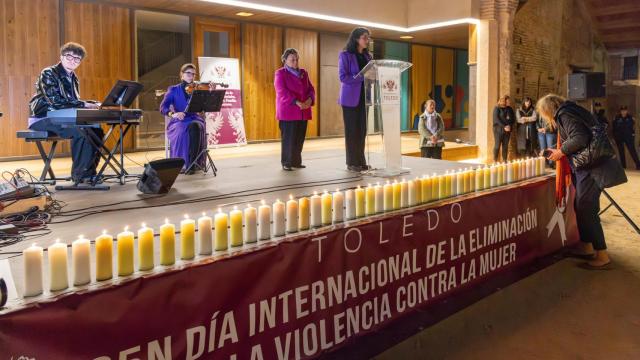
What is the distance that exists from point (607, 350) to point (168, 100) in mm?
4539

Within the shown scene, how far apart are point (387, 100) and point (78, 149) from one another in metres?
2.77

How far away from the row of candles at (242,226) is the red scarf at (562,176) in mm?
348

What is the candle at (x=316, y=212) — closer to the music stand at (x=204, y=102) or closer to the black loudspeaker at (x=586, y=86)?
the music stand at (x=204, y=102)

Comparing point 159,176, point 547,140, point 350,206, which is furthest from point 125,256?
point 547,140

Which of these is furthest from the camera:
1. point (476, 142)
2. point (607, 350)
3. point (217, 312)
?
point (476, 142)

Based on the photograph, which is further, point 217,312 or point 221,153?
point 221,153

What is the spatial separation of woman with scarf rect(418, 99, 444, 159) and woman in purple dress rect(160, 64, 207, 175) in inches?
141

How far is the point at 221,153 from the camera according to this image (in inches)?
322

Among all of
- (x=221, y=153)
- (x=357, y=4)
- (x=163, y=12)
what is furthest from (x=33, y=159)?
(x=357, y=4)

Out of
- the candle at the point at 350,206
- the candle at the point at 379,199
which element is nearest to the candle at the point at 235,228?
the candle at the point at 350,206

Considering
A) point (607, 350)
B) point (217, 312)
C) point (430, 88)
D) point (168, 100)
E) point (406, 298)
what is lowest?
point (607, 350)

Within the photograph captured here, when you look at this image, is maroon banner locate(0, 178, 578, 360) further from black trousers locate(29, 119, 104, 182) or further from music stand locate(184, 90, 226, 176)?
black trousers locate(29, 119, 104, 182)

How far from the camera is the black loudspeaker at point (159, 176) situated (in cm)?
385

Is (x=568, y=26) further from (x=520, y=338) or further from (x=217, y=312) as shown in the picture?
(x=217, y=312)
